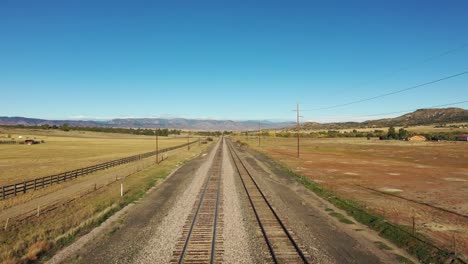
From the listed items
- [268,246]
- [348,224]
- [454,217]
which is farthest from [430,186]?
[268,246]

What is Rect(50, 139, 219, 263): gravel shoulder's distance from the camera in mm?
13766

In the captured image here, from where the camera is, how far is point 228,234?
54.4ft

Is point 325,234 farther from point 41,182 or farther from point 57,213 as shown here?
point 41,182

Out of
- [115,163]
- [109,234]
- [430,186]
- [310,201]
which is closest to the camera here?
[109,234]

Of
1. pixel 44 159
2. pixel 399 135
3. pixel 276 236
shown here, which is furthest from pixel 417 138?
pixel 276 236

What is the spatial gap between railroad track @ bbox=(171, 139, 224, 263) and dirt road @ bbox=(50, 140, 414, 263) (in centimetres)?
8

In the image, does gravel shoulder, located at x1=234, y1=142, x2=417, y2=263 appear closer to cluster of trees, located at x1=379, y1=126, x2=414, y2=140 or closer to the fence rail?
the fence rail

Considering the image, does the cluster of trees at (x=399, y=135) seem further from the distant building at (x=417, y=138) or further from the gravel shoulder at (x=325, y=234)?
the gravel shoulder at (x=325, y=234)

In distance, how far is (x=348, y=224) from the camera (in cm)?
1850

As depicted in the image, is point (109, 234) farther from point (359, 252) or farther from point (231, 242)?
point (359, 252)

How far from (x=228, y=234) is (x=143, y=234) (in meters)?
4.48

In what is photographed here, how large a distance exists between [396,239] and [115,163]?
50.0 m

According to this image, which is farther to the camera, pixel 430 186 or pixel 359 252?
pixel 430 186

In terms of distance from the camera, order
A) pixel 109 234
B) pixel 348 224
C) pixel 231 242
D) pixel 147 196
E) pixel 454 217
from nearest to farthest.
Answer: pixel 231 242
pixel 109 234
pixel 348 224
pixel 454 217
pixel 147 196
